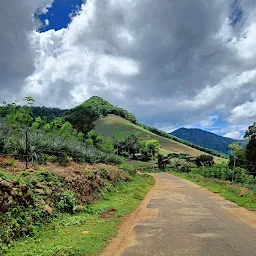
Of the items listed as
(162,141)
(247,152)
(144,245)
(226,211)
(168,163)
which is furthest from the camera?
(162,141)

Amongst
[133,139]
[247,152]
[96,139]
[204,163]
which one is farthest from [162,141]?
[96,139]

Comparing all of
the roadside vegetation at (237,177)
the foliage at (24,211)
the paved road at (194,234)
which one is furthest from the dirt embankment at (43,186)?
the roadside vegetation at (237,177)

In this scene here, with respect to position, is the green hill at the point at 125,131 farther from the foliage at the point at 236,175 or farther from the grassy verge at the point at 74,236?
the grassy verge at the point at 74,236

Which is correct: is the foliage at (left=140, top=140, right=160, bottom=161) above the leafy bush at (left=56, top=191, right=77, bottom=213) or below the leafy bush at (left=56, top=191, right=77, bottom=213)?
above

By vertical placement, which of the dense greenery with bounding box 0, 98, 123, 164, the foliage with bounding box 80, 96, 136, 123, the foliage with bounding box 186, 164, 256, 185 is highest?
the foliage with bounding box 80, 96, 136, 123

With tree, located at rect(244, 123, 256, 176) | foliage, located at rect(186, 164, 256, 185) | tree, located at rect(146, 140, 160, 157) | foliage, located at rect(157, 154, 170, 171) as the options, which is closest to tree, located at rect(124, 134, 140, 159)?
tree, located at rect(146, 140, 160, 157)

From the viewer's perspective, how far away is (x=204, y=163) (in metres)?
74.4

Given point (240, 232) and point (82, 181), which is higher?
point (82, 181)

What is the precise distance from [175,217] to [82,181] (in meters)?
4.62

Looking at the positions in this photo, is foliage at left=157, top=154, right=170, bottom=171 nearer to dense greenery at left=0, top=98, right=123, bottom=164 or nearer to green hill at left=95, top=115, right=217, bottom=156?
green hill at left=95, top=115, right=217, bottom=156

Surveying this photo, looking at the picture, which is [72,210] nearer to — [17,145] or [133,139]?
[17,145]

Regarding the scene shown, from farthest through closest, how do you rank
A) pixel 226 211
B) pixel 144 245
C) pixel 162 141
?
pixel 162 141, pixel 226 211, pixel 144 245

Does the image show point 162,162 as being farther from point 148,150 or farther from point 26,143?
point 26,143

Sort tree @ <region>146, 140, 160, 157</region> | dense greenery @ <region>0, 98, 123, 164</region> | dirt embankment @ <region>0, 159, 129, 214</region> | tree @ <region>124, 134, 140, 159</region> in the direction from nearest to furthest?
dirt embankment @ <region>0, 159, 129, 214</region> → dense greenery @ <region>0, 98, 123, 164</region> → tree @ <region>124, 134, 140, 159</region> → tree @ <region>146, 140, 160, 157</region>
